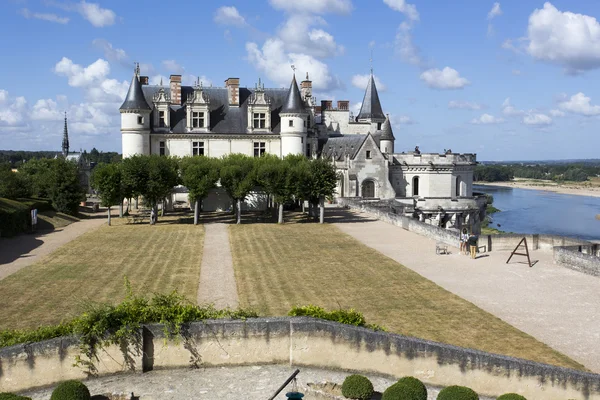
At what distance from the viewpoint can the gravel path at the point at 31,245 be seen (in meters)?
22.4

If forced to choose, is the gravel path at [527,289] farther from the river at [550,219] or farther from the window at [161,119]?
the river at [550,219]

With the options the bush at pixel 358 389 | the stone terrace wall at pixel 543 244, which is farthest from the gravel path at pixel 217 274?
the stone terrace wall at pixel 543 244

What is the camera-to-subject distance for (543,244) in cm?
2484

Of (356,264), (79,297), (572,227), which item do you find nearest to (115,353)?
(79,297)

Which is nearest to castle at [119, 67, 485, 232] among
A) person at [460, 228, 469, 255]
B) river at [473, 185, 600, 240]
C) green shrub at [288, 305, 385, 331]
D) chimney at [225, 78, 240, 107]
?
chimney at [225, 78, 240, 107]

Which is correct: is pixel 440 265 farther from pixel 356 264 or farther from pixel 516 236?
pixel 516 236

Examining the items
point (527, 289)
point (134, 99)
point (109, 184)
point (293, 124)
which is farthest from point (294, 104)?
point (527, 289)

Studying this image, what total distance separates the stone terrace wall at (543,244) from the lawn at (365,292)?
4255mm

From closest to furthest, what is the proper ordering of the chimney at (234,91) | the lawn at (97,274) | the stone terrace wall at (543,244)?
the lawn at (97,274) → the stone terrace wall at (543,244) → the chimney at (234,91)

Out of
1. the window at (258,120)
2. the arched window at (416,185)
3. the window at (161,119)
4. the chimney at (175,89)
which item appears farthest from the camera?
the arched window at (416,185)

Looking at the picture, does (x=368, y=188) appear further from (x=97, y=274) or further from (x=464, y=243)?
(x=97, y=274)

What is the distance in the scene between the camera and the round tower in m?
44.3

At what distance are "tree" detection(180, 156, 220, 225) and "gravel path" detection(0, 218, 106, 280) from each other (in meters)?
6.06

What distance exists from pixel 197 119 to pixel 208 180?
13.4m
